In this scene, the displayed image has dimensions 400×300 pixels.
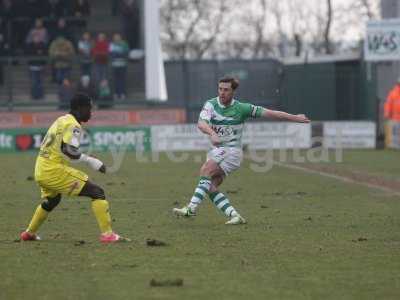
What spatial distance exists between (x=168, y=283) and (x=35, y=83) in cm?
2824

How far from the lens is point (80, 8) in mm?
39062

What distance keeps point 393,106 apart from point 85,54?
1058 centimetres

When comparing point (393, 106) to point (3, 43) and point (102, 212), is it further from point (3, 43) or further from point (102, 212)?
point (102, 212)

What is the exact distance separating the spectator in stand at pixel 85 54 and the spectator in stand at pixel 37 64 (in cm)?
124

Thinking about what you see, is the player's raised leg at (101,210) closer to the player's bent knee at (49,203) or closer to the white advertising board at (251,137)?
the player's bent knee at (49,203)

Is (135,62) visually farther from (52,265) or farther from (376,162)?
(52,265)

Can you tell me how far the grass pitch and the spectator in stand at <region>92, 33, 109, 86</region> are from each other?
16.7 metres

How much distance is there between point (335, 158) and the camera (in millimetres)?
29812

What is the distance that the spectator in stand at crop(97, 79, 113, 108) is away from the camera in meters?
36.0

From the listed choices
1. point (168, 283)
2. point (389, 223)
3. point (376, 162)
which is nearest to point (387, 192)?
point (389, 223)

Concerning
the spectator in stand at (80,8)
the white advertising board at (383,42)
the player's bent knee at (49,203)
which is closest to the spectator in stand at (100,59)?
the spectator in stand at (80,8)

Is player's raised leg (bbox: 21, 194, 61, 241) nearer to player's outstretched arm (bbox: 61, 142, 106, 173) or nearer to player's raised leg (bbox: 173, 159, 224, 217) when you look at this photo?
player's outstretched arm (bbox: 61, 142, 106, 173)

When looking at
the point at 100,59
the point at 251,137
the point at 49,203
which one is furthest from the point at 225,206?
the point at 100,59

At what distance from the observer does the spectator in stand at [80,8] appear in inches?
1533
